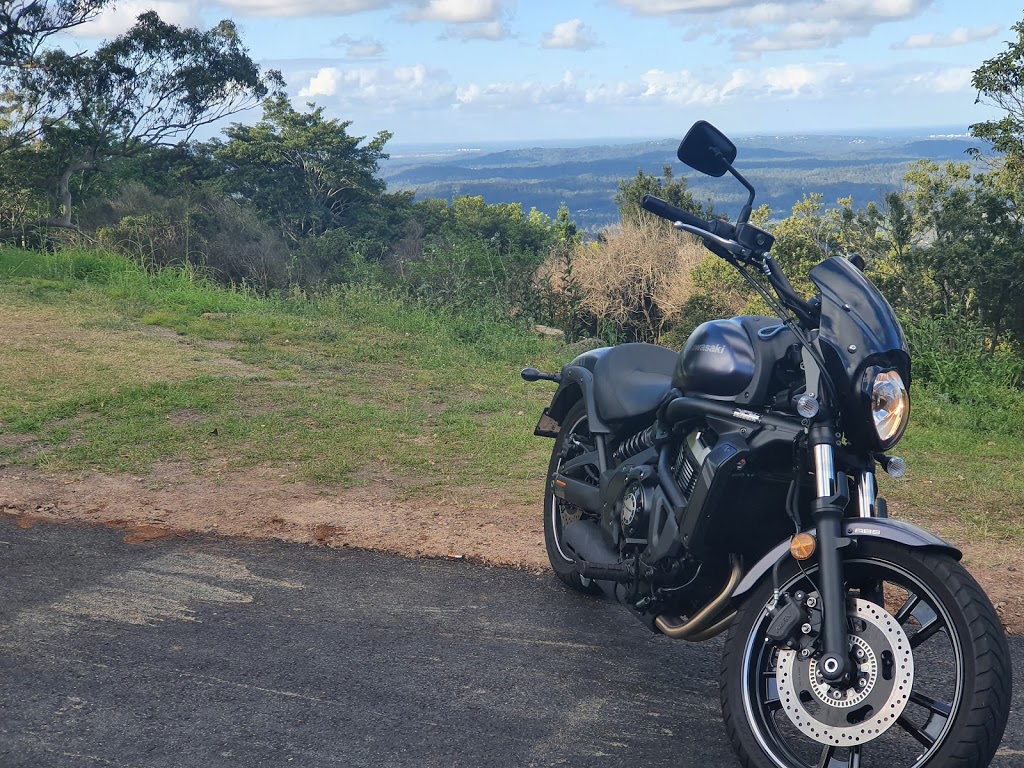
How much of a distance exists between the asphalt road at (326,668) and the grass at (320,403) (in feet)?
4.55

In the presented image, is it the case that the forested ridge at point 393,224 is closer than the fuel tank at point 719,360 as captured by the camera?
No

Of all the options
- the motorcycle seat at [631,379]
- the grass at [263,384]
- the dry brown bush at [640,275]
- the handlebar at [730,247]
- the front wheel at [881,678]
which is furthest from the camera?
the dry brown bush at [640,275]

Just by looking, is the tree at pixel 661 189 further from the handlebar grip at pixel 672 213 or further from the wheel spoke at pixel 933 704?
the wheel spoke at pixel 933 704

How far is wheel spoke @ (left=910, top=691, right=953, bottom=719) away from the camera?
274 cm

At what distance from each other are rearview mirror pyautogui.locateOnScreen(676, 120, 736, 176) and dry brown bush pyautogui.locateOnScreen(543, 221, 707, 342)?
73.7ft

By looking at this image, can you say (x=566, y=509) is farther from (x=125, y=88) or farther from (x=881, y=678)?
(x=125, y=88)

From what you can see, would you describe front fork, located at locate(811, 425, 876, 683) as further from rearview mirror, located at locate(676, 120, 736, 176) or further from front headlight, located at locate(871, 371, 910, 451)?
rearview mirror, located at locate(676, 120, 736, 176)

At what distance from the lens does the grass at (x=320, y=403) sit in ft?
20.3

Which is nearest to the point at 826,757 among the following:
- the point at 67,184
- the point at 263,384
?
the point at 263,384

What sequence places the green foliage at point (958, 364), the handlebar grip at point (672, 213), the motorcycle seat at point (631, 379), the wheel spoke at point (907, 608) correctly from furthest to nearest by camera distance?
the green foliage at point (958, 364), the motorcycle seat at point (631, 379), the handlebar grip at point (672, 213), the wheel spoke at point (907, 608)

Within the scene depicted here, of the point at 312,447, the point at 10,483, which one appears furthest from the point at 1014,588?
the point at 10,483

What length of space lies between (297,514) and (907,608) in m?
3.35

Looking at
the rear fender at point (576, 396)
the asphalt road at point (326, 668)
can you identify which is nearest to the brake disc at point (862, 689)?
the asphalt road at point (326, 668)

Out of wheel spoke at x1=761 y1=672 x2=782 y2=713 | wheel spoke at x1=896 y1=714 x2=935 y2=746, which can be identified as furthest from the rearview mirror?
wheel spoke at x1=896 y1=714 x2=935 y2=746
